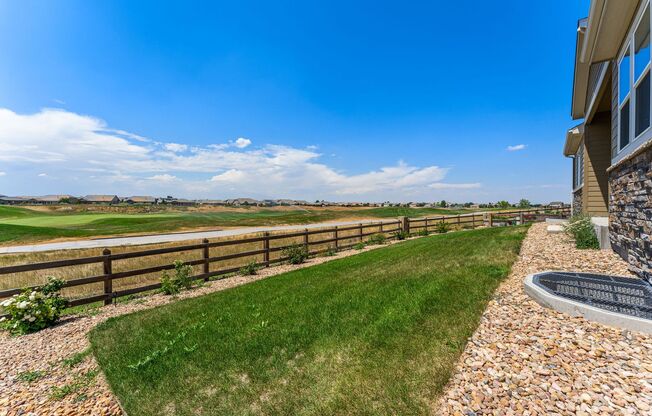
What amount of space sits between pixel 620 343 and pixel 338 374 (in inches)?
121

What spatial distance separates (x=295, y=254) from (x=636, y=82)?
10726 millimetres

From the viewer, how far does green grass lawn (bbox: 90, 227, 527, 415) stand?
3025 mm

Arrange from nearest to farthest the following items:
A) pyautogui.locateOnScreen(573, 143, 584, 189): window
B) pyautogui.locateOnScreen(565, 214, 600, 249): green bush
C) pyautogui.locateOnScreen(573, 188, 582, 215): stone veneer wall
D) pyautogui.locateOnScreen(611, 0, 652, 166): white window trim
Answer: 1. pyautogui.locateOnScreen(611, 0, 652, 166): white window trim
2. pyautogui.locateOnScreen(565, 214, 600, 249): green bush
3. pyautogui.locateOnScreen(573, 143, 584, 189): window
4. pyautogui.locateOnScreen(573, 188, 582, 215): stone veneer wall

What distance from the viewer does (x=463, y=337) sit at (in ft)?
12.2

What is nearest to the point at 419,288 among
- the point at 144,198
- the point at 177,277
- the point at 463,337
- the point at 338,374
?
the point at 463,337

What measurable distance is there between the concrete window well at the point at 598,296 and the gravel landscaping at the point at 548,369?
0.12m

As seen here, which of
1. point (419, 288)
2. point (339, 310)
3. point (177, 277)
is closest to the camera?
point (339, 310)

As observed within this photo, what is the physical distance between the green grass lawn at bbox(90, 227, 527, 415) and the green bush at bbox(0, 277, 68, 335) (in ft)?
4.19

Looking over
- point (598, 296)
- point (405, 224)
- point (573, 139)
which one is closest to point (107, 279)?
point (598, 296)

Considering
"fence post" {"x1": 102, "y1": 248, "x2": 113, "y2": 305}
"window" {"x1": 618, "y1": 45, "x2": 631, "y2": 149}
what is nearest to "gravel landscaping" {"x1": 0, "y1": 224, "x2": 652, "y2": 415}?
"fence post" {"x1": 102, "y1": 248, "x2": 113, "y2": 305}

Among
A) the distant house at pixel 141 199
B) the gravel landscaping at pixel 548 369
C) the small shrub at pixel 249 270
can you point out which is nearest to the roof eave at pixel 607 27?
the gravel landscaping at pixel 548 369

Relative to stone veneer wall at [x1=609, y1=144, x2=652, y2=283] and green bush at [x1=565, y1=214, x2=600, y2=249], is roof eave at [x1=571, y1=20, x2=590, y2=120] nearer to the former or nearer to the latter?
green bush at [x1=565, y1=214, x2=600, y2=249]

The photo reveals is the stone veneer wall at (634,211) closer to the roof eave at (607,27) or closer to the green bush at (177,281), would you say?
the roof eave at (607,27)

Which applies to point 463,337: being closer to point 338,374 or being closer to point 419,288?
point 338,374
